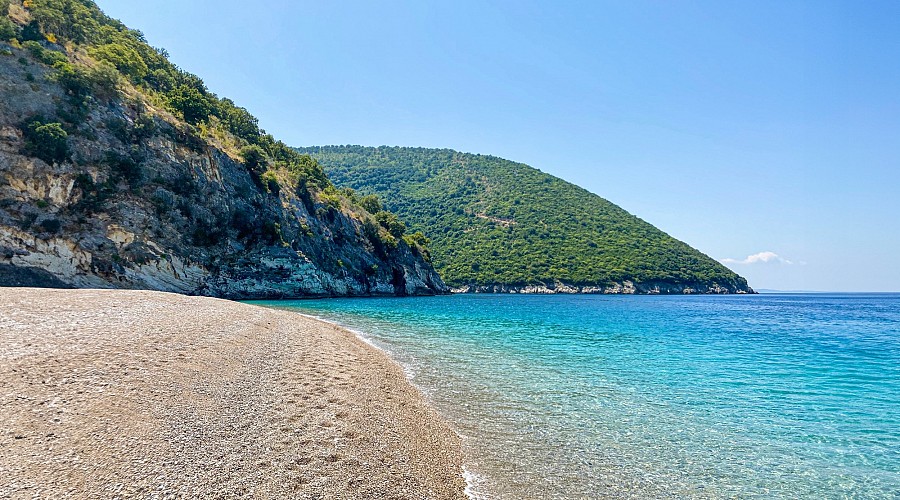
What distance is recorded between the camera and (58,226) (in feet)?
112

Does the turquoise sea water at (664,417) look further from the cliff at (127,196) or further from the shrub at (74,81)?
the shrub at (74,81)

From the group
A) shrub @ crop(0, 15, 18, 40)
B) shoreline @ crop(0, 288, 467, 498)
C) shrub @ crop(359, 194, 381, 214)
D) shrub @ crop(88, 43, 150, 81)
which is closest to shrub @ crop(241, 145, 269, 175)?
shrub @ crop(88, 43, 150, 81)

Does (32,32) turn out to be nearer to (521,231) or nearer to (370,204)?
(370,204)

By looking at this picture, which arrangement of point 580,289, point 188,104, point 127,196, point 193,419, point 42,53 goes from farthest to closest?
1. point 580,289
2. point 188,104
3. point 127,196
4. point 42,53
5. point 193,419

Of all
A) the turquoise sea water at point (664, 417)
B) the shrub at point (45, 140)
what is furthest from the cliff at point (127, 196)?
the turquoise sea water at point (664, 417)

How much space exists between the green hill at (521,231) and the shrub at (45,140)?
8213cm

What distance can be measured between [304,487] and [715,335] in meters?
30.7

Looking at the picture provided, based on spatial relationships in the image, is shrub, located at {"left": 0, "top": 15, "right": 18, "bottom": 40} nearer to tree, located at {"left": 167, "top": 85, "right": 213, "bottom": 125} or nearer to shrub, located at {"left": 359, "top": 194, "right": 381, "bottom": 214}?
tree, located at {"left": 167, "top": 85, "right": 213, "bottom": 125}

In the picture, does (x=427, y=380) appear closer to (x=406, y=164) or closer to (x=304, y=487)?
(x=304, y=487)

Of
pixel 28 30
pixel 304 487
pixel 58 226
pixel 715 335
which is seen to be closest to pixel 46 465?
pixel 304 487

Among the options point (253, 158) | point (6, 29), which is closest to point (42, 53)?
point (6, 29)

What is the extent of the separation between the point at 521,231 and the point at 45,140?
10035 centimetres

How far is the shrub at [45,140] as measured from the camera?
3344cm

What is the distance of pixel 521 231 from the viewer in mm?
119312
